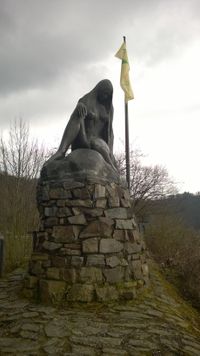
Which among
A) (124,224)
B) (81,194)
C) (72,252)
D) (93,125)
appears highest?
Result: (93,125)

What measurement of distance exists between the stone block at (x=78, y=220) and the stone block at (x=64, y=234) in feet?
0.26

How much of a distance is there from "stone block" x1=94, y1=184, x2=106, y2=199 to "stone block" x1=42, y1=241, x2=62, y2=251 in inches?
33.7

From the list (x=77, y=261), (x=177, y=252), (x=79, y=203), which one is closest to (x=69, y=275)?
(x=77, y=261)

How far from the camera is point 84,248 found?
171 inches

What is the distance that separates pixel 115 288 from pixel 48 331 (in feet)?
4.13

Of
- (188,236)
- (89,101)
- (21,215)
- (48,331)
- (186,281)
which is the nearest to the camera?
(48,331)

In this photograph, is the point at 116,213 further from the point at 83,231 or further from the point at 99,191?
the point at 83,231

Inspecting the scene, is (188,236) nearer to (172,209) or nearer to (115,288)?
(172,209)

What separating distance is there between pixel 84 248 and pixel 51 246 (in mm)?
484

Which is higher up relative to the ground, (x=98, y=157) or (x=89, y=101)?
(x=89, y=101)

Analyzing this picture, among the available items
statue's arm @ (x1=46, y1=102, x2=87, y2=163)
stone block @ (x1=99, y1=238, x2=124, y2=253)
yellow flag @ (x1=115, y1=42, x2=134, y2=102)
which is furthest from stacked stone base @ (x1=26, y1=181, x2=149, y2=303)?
yellow flag @ (x1=115, y1=42, x2=134, y2=102)

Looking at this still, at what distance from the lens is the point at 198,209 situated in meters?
23.1

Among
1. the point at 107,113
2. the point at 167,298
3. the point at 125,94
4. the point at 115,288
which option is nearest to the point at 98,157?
the point at 107,113

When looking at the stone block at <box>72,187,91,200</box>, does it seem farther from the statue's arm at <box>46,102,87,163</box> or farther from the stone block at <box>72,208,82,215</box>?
the statue's arm at <box>46,102,87,163</box>
